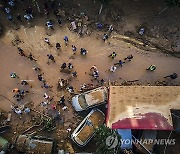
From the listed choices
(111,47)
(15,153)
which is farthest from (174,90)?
(15,153)

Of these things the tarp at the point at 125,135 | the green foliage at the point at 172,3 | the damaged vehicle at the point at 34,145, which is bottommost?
the damaged vehicle at the point at 34,145

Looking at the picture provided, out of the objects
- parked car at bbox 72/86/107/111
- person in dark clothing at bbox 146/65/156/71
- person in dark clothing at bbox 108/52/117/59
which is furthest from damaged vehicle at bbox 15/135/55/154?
person in dark clothing at bbox 146/65/156/71

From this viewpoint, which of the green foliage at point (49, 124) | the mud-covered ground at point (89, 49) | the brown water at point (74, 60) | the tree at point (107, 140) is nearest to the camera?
the tree at point (107, 140)

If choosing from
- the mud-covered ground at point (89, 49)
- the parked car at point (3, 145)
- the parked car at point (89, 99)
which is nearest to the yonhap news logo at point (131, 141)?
the parked car at point (89, 99)

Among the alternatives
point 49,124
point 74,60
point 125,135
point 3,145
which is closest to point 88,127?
point 125,135

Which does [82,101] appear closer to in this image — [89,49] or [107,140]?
[107,140]

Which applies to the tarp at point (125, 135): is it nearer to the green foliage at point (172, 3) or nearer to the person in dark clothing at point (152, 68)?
the person in dark clothing at point (152, 68)
